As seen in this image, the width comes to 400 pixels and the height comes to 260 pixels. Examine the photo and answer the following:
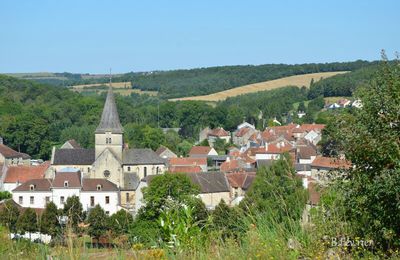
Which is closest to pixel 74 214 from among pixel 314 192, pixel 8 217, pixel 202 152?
pixel 8 217

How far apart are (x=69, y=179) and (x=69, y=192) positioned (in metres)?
0.91

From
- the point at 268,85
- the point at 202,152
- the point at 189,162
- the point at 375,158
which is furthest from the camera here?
the point at 268,85

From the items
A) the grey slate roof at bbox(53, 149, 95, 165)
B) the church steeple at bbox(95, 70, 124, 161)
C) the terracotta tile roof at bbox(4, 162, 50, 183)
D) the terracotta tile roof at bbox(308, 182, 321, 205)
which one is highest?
the terracotta tile roof at bbox(308, 182, 321, 205)

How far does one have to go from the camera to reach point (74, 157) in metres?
55.1

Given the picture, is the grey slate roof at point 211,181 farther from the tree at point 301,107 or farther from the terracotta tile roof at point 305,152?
the tree at point 301,107

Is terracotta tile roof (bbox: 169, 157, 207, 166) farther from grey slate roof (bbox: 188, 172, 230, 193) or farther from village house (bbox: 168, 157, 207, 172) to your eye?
grey slate roof (bbox: 188, 172, 230, 193)

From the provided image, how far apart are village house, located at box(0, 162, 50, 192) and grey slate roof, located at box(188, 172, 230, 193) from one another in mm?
14044

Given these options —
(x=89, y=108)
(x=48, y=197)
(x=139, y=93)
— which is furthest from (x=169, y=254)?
(x=139, y=93)

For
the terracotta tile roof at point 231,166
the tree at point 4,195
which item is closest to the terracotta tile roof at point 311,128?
the terracotta tile roof at point 231,166

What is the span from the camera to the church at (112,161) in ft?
168

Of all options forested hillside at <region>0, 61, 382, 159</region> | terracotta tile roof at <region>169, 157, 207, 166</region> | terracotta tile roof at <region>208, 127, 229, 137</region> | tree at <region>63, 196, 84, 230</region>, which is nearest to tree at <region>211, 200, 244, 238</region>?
tree at <region>63, 196, 84, 230</region>

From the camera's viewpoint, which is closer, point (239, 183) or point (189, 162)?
point (239, 183)

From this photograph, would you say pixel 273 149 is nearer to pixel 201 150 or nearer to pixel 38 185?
pixel 201 150

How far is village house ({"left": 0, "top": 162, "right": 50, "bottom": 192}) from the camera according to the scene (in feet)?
179
